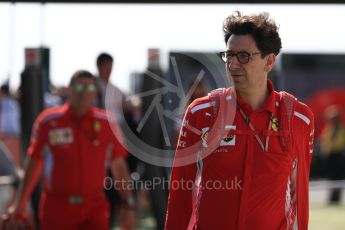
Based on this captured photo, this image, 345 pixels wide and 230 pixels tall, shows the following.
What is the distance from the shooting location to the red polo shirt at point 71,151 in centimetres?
848

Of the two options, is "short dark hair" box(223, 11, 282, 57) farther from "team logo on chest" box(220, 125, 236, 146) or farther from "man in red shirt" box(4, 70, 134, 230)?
"man in red shirt" box(4, 70, 134, 230)

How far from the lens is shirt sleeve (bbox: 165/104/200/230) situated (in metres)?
5.22

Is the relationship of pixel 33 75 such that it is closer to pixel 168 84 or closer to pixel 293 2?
pixel 168 84

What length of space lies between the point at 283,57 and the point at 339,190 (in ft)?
Result: 32.4

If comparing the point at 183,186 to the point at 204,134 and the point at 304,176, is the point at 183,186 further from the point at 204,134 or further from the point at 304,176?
the point at 304,176

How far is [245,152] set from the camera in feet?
16.9

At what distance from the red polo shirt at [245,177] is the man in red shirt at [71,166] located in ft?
10.7

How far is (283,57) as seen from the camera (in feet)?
99.0

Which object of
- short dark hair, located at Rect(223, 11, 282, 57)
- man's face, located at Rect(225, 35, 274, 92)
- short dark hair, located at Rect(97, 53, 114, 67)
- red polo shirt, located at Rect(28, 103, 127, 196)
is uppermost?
short dark hair, located at Rect(223, 11, 282, 57)

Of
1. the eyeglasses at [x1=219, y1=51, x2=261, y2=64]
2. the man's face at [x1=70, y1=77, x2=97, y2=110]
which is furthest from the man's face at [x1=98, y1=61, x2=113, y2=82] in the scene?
the eyeglasses at [x1=219, y1=51, x2=261, y2=64]

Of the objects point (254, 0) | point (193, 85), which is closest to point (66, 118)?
point (193, 85)

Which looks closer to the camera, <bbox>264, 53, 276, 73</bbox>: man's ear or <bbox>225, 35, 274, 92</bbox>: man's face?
<bbox>225, 35, 274, 92</bbox>: man's face

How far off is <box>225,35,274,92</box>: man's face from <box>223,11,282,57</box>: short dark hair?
32 millimetres

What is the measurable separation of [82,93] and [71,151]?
580 millimetres
